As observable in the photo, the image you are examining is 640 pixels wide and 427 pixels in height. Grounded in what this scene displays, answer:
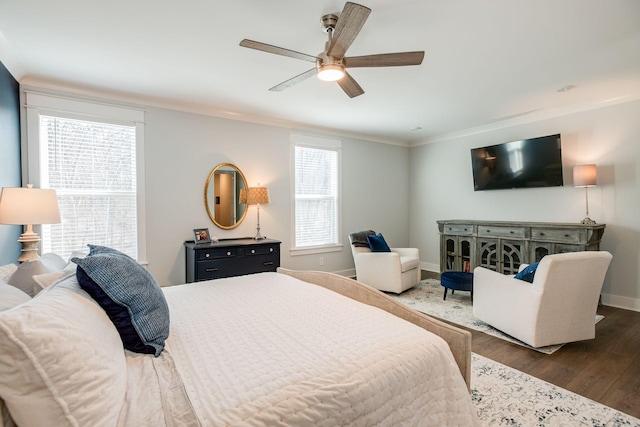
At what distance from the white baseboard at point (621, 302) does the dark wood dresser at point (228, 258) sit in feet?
14.0

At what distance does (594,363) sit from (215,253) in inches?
146

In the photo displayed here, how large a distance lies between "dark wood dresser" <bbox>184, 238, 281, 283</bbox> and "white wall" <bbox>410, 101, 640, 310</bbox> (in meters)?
3.59

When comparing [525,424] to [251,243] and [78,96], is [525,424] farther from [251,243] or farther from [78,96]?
[78,96]

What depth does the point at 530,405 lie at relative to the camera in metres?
1.93

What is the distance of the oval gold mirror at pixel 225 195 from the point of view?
13.4ft

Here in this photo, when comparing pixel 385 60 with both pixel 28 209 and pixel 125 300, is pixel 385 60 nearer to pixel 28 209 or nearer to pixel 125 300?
pixel 125 300

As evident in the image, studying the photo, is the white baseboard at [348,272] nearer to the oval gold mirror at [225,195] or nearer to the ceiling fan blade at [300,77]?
the oval gold mirror at [225,195]

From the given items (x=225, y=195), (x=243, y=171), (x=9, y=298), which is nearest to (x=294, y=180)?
(x=243, y=171)

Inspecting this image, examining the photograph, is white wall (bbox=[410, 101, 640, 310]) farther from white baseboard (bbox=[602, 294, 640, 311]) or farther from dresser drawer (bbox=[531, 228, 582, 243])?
dresser drawer (bbox=[531, 228, 582, 243])

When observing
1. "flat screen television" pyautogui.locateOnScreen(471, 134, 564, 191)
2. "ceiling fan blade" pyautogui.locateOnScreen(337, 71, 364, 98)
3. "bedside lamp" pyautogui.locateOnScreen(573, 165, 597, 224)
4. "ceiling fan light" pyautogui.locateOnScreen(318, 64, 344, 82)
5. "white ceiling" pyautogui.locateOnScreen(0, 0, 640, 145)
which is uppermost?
"white ceiling" pyautogui.locateOnScreen(0, 0, 640, 145)

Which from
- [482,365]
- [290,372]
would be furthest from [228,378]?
[482,365]

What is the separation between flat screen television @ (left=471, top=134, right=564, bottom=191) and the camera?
163 inches

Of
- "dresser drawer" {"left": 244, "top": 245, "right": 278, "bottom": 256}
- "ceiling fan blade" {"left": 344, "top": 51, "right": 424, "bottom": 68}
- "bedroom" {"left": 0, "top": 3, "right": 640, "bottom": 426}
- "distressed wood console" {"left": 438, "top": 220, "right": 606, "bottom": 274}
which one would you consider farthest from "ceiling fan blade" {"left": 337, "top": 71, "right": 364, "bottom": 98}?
"distressed wood console" {"left": 438, "top": 220, "right": 606, "bottom": 274}

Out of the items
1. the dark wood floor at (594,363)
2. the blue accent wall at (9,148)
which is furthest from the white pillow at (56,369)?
the dark wood floor at (594,363)
